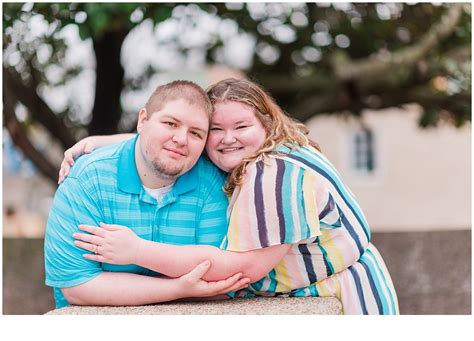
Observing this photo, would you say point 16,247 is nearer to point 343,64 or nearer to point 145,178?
point 343,64

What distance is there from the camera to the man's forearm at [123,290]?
2.76 metres

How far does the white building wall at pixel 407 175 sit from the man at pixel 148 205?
55.4ft

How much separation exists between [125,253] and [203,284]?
34 centimetres

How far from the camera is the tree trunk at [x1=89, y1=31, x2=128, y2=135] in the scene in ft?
23.2

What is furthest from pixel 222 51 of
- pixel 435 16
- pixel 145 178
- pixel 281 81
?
pixel 145 178

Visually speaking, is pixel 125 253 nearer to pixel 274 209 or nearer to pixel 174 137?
pixel 174 137

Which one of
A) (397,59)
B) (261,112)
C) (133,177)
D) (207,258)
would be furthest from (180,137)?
(397,59)

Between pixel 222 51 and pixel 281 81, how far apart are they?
1.03m

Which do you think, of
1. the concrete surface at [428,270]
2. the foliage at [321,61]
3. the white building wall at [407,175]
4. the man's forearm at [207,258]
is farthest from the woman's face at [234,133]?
the white building wall at [407,175]

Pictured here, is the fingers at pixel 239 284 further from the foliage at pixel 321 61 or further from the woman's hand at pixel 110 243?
the foliage at pixel 321 61

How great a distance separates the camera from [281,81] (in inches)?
280

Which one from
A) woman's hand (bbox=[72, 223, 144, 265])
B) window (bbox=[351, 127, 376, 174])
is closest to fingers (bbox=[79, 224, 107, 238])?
woman's hand (bbox=[72, 223, 144, 265])

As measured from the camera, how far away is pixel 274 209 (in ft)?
8.82

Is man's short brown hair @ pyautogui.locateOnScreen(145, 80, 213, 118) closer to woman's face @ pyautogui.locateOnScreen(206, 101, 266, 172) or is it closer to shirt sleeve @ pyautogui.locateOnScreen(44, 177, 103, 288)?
woman's face @ pyautogui.locateOnScreen(206, 101, 266, 172)
